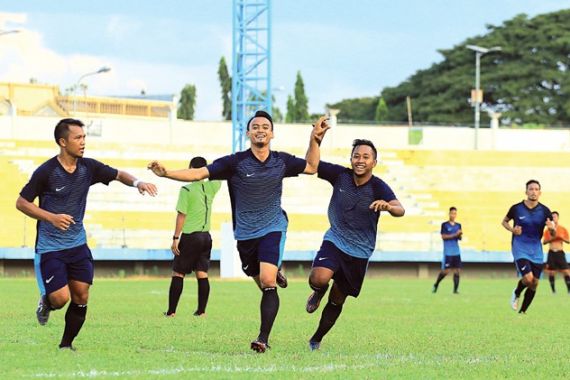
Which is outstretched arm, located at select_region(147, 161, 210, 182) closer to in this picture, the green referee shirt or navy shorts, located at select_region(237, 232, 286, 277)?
navy shorts, located at select_region(237, 232, 286, 277)

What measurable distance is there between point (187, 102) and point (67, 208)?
8641 cm

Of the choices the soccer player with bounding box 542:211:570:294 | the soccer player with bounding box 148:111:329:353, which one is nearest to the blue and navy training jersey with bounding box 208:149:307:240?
the soccer player with bounding box 148:111:329:353

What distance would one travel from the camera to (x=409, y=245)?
44.2 meters

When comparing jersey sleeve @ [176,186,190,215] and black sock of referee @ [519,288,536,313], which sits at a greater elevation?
jersey sleeve @ [176,186,190,215]

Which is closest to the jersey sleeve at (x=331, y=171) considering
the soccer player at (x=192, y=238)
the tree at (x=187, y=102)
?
the soccer player at (x=192, y=238)

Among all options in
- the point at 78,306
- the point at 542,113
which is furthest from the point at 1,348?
the point at 542,113

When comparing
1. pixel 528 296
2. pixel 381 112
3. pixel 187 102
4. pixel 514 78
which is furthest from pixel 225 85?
pixel 528 296

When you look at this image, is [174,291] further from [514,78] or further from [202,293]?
[514,78]

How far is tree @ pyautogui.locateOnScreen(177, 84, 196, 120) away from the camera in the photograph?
96.1m

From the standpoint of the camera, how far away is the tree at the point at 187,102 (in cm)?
9612

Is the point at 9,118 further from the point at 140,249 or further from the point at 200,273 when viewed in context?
the point at 200,273

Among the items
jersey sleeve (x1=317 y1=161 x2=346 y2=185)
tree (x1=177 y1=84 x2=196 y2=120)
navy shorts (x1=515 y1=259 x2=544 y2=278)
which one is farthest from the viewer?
tree (x1=177 y1=84 x2=196 y2=120)

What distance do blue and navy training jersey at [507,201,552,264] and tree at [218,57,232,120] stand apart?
73671 mm

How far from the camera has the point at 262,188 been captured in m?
12.0
